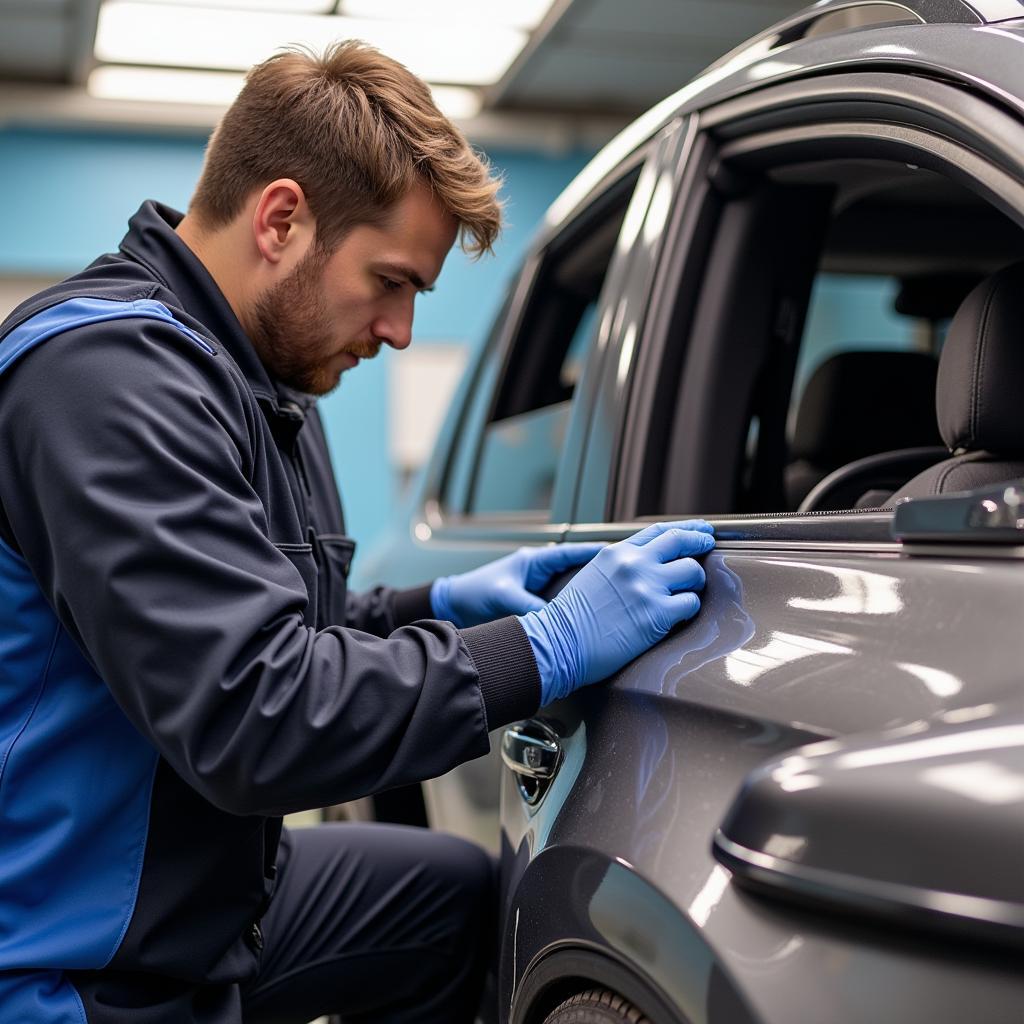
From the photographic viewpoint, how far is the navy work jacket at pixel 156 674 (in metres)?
1.09

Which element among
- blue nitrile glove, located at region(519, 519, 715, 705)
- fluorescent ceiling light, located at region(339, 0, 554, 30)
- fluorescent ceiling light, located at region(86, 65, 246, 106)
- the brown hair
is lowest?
blue nitrile glove, located at region(519, 519, 715, 705)

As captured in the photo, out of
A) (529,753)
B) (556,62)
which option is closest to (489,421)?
(529,753)

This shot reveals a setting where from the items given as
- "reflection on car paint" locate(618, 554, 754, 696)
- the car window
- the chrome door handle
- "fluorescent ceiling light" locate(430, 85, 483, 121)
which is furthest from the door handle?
"fluorescent ceiling light" locate(430, 85, 483, 121)

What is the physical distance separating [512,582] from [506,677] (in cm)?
34

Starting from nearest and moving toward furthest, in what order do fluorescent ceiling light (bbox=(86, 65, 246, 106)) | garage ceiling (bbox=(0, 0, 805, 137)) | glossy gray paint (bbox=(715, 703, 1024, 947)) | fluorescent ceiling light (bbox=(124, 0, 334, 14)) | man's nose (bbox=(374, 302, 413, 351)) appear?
glossy gray paint (bbox=(715, 703, 1024, 947))
man's nose (bbox=(374, 302, 413, 351))
fluorescent ceiling light (bbox=(124, 0, 334, 14))
garage ceiling (bbox=(0, 0, 805, 137))
fluorescent ceiling light (bbox=(86, 65, 246, 106))

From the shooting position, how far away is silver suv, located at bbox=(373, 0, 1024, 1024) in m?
0.75

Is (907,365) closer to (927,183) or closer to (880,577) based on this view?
(927,183)

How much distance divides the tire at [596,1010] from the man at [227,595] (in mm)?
238

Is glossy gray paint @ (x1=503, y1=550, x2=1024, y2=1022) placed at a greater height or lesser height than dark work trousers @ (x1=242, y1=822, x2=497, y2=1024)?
greater

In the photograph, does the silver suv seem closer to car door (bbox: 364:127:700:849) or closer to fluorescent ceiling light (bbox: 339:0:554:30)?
car door (bbox: 364:127:700:849)

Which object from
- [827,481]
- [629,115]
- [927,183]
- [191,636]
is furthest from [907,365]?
[629,115]

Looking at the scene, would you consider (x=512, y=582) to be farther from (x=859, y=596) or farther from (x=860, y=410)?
(x=860, y=410)

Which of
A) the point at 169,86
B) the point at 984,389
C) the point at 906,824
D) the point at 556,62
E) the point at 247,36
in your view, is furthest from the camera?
the point at 169,86

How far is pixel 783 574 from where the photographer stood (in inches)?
41.0
